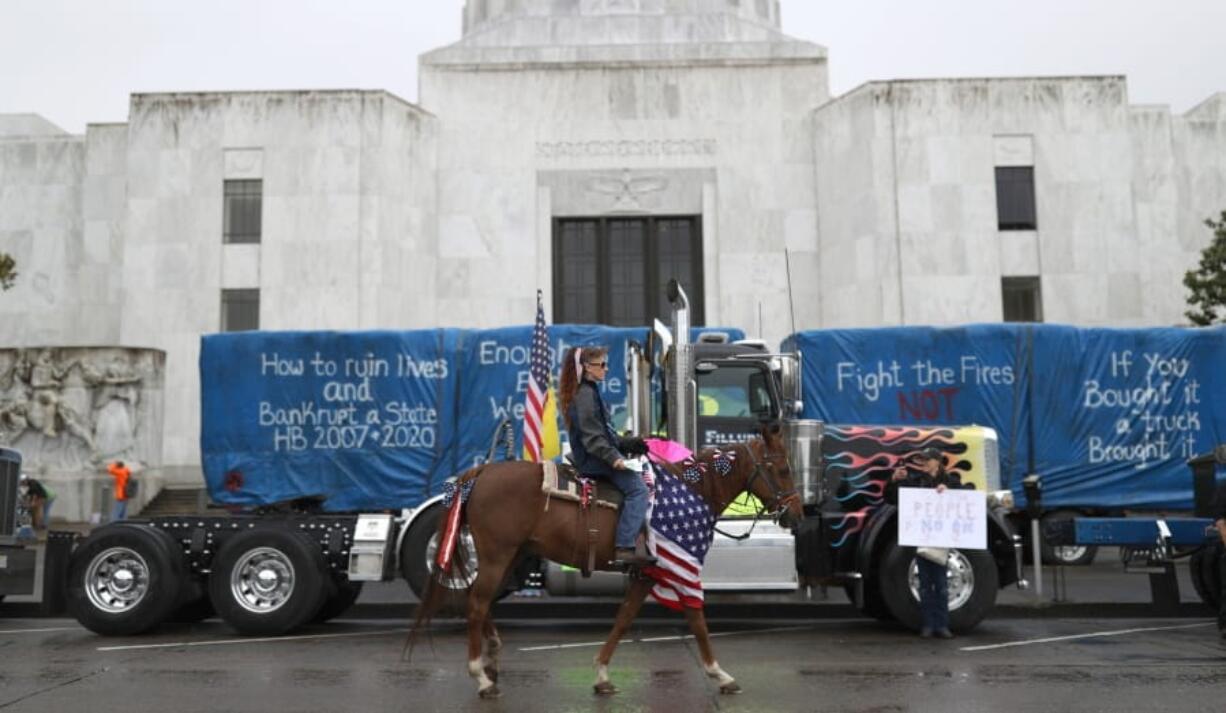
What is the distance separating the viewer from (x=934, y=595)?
39.9 feet

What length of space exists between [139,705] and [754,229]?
2796 cm

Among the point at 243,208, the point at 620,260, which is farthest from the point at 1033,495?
the point at 243,208

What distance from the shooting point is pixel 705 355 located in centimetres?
1370

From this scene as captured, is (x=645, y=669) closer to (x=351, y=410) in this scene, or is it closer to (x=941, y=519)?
(x=941, y=519)

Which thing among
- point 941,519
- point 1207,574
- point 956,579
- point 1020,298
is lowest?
point 1207,574

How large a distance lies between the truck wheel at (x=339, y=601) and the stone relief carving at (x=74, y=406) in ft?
56.6

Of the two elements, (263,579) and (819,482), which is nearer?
(819,482)

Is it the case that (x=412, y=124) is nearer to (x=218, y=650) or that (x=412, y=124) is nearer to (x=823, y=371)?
(x=823, y=371)

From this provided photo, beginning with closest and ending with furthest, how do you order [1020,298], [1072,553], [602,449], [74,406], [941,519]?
[602,449]
[941,519]
[1072,553]
[74,406]
[1020,298]

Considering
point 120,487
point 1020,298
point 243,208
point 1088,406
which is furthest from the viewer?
point 243,208

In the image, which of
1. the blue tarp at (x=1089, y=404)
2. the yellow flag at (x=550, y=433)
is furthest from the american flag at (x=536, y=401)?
the blue tarp at (x=1089, y=404)

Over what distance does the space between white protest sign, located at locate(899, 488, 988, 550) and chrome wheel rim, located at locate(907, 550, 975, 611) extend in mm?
447

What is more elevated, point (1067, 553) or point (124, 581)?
point (124, 581)

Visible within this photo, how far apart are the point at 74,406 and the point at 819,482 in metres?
23.3
